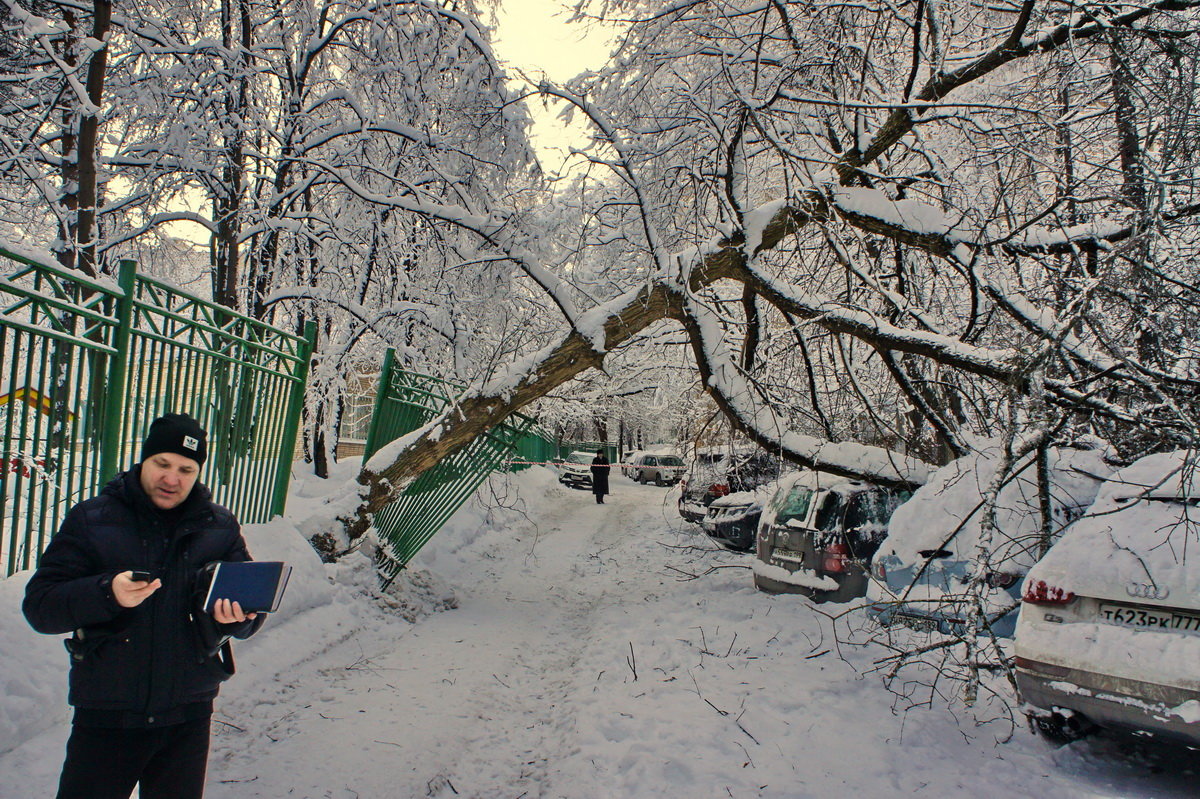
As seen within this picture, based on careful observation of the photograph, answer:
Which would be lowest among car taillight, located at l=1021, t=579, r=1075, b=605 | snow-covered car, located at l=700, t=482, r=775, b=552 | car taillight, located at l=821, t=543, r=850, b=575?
snow-covered car, located at l=700, t=482, r=775, b=552

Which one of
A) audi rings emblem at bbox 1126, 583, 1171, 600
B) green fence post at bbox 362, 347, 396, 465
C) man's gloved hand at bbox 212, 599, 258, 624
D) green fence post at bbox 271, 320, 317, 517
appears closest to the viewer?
man's gloved hand at bbox 212, 599, 258, 624

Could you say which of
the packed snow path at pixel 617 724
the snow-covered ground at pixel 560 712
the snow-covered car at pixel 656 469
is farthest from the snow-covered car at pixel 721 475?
the snow-covered car at pixel 656 469

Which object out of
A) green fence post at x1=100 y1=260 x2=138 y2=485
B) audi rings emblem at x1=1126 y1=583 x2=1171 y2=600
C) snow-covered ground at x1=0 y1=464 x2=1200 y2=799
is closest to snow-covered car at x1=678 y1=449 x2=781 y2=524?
snow-covered ground at x1=0 y1=464 x2=1200 y2=799

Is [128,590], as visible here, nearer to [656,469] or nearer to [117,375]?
[117,375]

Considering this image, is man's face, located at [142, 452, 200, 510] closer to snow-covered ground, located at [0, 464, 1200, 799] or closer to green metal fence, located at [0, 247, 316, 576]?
green metal fence, located at [0, 247, 316, 576]

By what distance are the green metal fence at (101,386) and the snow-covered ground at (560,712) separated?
0.50 m

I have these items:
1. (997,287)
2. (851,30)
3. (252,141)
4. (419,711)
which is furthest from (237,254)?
(997,287)

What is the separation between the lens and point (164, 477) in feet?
7.22

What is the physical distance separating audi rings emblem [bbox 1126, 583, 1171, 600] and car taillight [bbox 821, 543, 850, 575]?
3285mm

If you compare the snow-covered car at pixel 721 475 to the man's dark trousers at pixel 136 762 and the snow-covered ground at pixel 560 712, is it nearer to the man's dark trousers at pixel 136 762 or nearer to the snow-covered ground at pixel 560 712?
the snow-covered ground at pixel 560 712

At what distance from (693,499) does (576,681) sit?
29.0 ft

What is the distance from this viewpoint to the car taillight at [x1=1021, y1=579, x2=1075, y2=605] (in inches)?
132

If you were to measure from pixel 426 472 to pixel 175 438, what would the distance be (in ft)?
15.4

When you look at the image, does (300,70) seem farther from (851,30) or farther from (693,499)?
(693,499)
